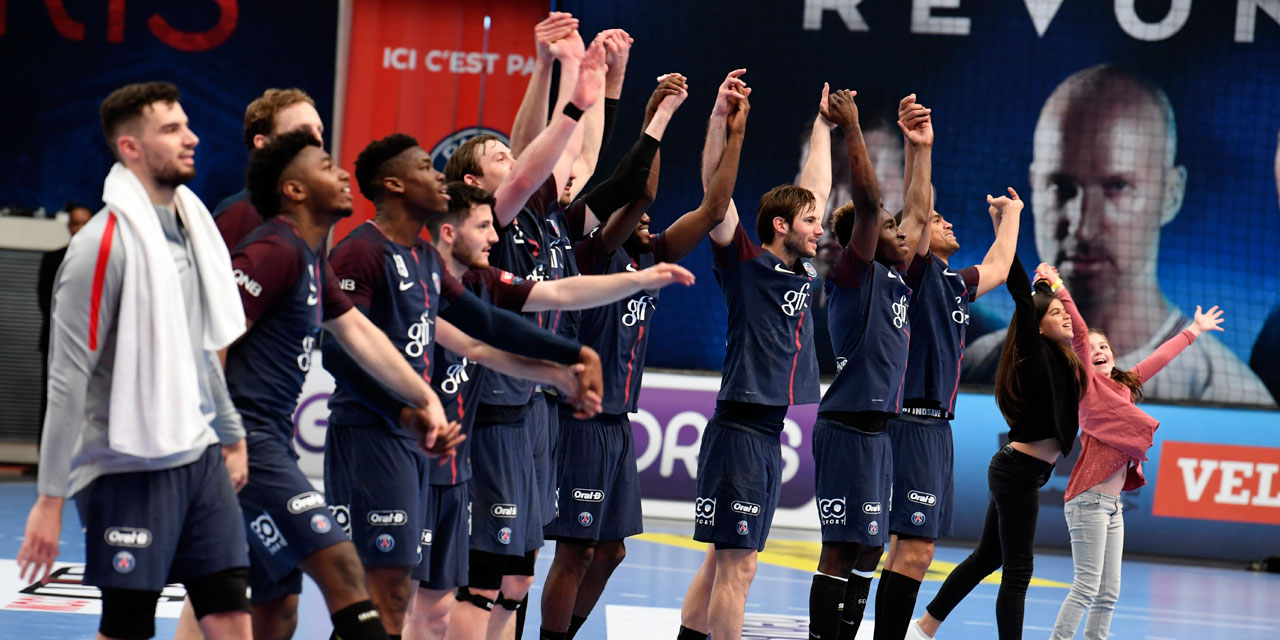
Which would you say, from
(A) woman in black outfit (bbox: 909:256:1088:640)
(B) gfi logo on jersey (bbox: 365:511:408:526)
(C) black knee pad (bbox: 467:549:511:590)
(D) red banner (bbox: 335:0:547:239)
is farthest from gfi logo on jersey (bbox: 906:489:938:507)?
(D) red banner (bbox: 335:0:547:239)

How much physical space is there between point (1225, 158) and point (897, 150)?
3.04 m

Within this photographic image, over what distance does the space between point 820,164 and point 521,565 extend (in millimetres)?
2616

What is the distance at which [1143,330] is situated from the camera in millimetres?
12266

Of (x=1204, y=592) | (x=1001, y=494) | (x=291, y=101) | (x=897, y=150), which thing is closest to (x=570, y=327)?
(x=291, y=101)

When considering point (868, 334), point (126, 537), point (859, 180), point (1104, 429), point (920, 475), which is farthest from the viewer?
point (1104, 429)

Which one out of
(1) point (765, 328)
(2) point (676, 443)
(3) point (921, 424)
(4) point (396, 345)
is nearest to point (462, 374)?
(4) point (396, 345)

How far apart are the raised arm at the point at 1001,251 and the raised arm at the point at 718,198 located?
1.74m

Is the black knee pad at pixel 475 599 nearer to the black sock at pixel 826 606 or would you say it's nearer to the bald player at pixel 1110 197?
the black sock at pixel 826 606

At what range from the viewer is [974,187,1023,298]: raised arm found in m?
6.88

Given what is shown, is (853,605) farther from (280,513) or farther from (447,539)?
(280,513)

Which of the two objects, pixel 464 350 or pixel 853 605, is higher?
pixel 464 350

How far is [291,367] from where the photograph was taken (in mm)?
3928

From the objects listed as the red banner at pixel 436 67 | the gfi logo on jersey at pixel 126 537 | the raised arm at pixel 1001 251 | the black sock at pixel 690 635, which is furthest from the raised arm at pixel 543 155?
the red banner at pixel 436 67

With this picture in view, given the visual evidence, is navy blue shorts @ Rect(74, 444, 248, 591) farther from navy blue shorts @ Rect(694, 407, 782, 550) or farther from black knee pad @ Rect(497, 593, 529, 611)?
navy blue shorts @ Rect(694, 407, 782, 550)
